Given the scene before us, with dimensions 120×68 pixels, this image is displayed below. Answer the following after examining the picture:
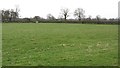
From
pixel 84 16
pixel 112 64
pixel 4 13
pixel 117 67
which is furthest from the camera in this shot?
pixel 84 16

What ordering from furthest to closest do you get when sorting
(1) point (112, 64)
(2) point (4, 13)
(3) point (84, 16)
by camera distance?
(3) point (84, 16) < (2) point (4, 13) < (1) point (112, 64)

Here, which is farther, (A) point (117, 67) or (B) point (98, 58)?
(B) point (98, 58)

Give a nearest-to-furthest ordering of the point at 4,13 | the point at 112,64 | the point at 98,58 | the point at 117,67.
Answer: the point at 117,67
the point at 112,64
the point at 98,58
the point at 4,13

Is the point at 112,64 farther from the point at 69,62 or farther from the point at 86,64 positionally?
the point at 69,62

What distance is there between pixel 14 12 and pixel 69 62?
12566cm

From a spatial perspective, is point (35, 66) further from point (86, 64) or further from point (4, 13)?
point (4, 13)

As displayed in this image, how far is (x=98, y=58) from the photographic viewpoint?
12.0 metres

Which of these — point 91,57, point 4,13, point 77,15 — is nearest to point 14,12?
point 4,13

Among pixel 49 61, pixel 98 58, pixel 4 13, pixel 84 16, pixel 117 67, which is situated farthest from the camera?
pixel 84 16

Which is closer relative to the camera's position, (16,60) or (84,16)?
(16,60)

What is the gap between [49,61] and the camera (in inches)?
437

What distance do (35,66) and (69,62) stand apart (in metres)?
1.63

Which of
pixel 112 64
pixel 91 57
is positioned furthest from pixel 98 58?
pixel 112 64

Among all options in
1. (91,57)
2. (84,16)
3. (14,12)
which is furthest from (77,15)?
(91,57)
